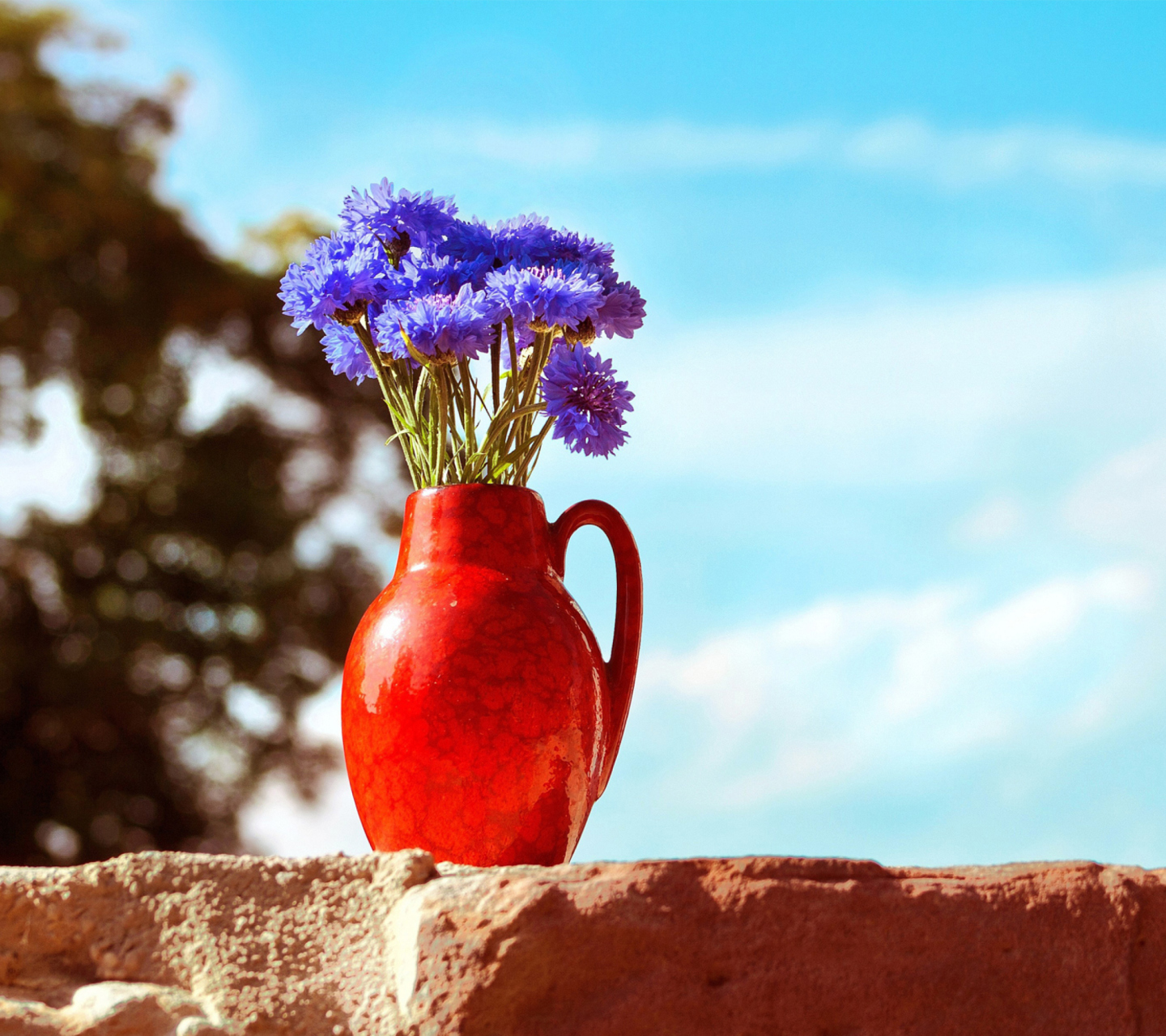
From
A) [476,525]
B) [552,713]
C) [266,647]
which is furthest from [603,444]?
[266,647]

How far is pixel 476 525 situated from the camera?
1.28 metres

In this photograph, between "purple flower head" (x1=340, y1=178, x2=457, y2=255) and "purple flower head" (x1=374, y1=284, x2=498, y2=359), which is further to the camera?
"purple flower head" (x1=340, y1=178, x2=457, y2=255)

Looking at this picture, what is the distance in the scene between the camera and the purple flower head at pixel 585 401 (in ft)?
4.28

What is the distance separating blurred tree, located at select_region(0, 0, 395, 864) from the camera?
4426 mm

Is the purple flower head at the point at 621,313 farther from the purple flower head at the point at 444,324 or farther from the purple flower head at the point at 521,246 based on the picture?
the purple flower head at the point at 444,324

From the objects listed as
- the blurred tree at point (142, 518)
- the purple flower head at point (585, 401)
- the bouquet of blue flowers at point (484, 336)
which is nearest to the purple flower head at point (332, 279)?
the bouquet of blue flowers at point (484, 336)

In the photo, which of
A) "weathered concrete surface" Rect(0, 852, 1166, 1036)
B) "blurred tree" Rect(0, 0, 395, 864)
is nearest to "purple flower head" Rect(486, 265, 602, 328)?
"weathered concrete surface" Rect(0, 852, 1166, 1036)

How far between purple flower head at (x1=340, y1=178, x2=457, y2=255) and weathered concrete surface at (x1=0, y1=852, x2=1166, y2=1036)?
0.69 meters

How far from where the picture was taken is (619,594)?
1406 millimetres

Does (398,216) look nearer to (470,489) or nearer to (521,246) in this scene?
(521,246)

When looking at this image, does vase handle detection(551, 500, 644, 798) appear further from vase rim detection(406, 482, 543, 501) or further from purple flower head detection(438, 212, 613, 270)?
purple flower head detection(438, 212, 613, 270)

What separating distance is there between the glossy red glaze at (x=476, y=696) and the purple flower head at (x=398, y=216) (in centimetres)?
29

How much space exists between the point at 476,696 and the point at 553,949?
0.95 feet

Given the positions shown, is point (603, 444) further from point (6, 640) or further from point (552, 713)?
point (6, 640)
